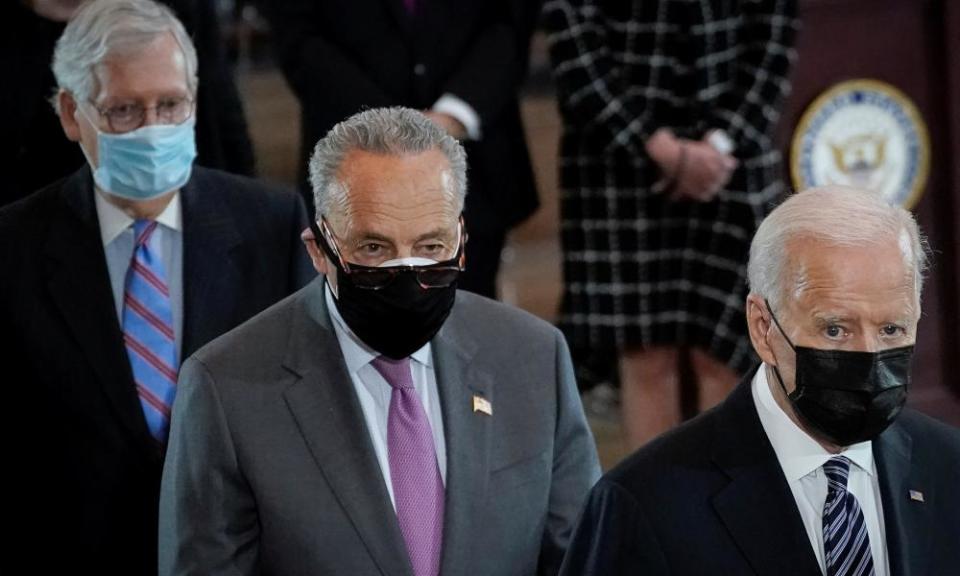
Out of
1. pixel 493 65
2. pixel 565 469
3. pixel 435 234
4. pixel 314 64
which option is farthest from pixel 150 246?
pixel 493 65

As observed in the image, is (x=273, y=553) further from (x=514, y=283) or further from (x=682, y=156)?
(x=514, y=283)

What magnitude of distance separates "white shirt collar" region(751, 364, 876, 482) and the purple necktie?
613 mm

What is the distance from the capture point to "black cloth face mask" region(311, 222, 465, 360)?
324 centimetres

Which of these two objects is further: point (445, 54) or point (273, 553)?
point (445, 54)

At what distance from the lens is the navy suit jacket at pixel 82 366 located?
3834 mm

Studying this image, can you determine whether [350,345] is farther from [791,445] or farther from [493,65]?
[493,65]

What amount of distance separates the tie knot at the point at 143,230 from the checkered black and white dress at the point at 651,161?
1.47 meters

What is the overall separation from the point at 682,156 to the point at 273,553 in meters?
2.17

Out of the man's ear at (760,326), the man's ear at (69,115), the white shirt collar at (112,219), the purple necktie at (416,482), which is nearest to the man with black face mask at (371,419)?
the purple necktie at (416,482)

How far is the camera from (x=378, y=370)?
133 inches

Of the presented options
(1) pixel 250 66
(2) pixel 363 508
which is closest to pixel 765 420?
(2) pixel 363 508

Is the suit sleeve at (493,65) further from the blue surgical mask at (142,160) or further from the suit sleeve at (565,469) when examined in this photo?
the suit sleeve at (565,469)

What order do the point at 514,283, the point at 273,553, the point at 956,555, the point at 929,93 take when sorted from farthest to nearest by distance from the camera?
the point at 514,283, the point at 929,93, the point at 273,553, the point at 956,555

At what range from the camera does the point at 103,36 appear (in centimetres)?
392
